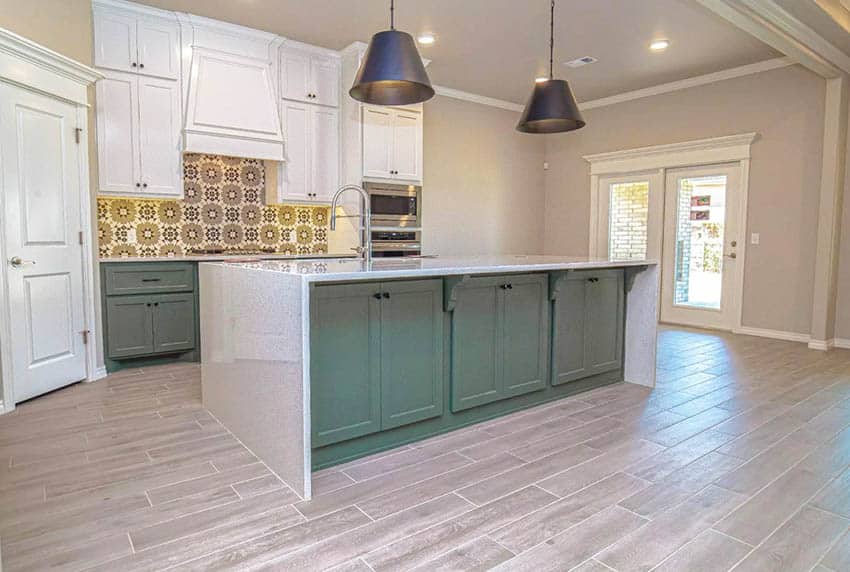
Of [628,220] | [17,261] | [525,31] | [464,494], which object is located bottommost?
[464,494]

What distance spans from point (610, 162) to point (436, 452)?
18.5 ft

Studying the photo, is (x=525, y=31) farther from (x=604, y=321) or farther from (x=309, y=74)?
(x=604, y=321)

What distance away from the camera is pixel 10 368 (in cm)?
339

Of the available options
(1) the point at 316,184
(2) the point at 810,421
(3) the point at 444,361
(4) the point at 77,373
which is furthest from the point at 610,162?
(4) the point at 77,373

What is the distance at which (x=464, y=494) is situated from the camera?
229 cm

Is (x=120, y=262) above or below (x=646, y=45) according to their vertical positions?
below

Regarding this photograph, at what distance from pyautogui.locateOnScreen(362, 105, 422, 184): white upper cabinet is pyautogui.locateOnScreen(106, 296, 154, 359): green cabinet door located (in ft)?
7.74

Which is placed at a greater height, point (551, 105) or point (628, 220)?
point (551, 105)

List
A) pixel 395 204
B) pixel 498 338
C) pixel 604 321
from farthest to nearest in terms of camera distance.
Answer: pixel 395 204 → pixel 604 321 → pixel 498 338

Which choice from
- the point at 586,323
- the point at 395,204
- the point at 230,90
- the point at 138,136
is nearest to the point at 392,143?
the point at 395,204

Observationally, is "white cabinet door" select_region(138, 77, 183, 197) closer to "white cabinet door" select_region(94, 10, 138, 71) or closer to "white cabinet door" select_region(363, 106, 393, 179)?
"white cabinet door" select_region(94, 10, 138, 71)

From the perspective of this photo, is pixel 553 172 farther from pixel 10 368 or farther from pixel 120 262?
pixel 10 368

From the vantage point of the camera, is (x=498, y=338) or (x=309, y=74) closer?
(x=498, y=338)

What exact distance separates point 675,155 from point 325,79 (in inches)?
164
